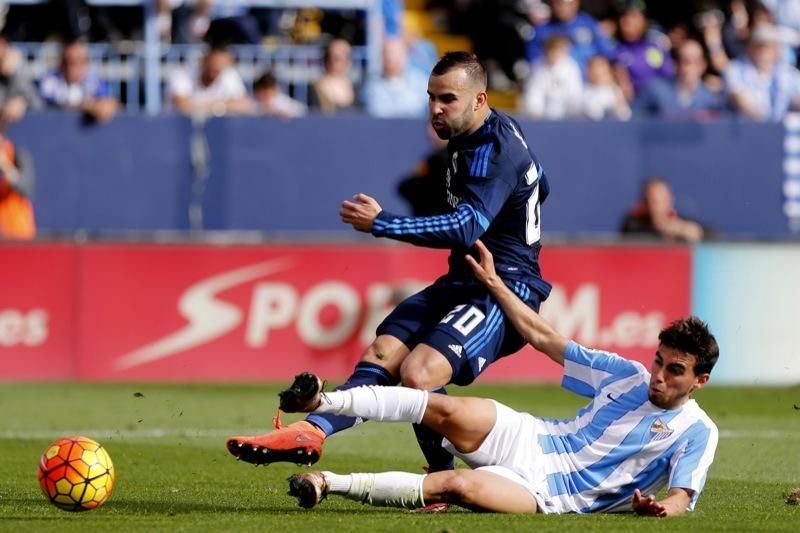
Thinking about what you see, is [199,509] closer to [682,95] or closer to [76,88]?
[76,88]

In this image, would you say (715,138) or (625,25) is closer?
(715,138)

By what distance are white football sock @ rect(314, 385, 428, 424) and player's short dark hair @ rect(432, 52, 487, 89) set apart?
1.69 m

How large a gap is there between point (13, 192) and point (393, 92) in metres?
4.38

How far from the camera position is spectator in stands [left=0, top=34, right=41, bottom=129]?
16250mm

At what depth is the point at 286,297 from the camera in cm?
1559

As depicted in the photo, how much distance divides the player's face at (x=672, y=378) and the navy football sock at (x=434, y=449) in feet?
3.83

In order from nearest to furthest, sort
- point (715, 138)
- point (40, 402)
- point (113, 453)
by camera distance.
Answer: point (113, 453) → point (40, 402) → point (715, 138)

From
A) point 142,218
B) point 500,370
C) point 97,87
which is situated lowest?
point 500,370

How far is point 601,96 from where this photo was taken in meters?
18.1

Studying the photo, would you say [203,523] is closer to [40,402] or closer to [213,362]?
[40,402]

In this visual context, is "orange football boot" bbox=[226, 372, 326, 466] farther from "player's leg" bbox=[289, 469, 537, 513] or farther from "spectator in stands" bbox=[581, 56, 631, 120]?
"spectator in stands" bbox=[581, 56, 631, 120]

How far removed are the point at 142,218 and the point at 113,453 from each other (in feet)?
21.1

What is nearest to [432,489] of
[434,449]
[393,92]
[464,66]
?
[434,449]

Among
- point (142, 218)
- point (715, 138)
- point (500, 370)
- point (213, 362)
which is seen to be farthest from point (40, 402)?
point (715, 138)
